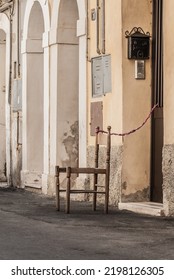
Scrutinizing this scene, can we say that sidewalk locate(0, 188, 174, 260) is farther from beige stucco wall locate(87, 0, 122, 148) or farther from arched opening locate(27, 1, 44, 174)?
arched opening locate(27, 1, 44, 174)

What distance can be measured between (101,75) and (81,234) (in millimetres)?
5667

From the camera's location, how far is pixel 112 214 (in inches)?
676

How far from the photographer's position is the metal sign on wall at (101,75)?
1908cm

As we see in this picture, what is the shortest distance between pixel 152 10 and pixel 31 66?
20.2ft

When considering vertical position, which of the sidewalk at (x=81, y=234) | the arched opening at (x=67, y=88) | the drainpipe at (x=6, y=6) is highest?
the drainpipe at (x=6, y=6)

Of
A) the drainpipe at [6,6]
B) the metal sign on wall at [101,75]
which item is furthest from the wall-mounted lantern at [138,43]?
the drainpipe at [6,6]

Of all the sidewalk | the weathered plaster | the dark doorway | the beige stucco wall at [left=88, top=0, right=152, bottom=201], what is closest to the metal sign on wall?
the beige stucco wall at [left=88, top=0, right=152, bottom=201]

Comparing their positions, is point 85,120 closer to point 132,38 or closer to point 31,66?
point 132,38

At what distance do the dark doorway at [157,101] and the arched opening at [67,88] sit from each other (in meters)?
3.77

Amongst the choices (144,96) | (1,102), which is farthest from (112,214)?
(1,102)

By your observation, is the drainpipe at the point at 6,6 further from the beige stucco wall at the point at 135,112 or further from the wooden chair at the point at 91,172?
the wooden chair at the point at 91,172

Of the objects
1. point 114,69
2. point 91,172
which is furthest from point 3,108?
point 91,172

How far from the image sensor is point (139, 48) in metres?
18.4

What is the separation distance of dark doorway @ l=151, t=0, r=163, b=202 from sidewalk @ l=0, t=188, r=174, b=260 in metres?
0.82
